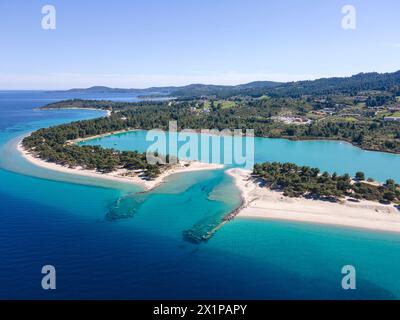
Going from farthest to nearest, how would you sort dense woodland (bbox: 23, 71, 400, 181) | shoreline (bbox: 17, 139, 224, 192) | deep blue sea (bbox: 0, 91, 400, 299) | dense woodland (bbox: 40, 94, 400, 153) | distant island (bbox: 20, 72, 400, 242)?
1. dense woodland (bbox: 40, 94, 400, 153)
2. dense woodland (bbox: 23, 71, 400, 181)
3. shoreline (bbox: 17, 139, 224, 192)
4. distant island (bbox: 20, 72, 400, 242)
5. deep blue sea (bbox: 0, 91, 400, 299)

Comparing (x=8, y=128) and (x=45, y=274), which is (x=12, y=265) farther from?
(x=8, y=128)

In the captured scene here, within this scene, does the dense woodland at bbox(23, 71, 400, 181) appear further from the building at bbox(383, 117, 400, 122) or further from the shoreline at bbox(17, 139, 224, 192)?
the shoreline at bbox(17, 139, 224, 192)

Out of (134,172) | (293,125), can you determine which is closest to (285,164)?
(134,172)

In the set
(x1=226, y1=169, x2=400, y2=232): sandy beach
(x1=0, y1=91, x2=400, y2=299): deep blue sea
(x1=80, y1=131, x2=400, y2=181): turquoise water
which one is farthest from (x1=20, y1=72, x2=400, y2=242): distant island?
(x1=80, y1=131, x2=400, y2=181): turquoise water

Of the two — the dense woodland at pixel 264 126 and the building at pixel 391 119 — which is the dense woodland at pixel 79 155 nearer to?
the dense woodland at pixel 264 126

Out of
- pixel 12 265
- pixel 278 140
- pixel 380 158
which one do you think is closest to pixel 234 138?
pixel 278 140

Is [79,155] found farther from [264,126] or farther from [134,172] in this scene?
[264,126]

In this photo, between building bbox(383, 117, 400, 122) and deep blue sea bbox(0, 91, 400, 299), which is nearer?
deep blue sea bbox(0, 91, 400, 299)
